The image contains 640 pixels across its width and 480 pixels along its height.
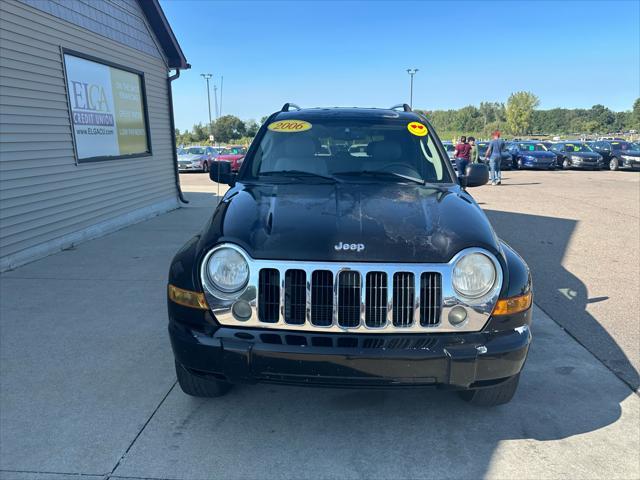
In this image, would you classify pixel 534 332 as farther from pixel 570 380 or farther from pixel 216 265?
pixel 216 265

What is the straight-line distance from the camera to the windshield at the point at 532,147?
26562 mm

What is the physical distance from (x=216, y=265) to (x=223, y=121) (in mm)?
74573

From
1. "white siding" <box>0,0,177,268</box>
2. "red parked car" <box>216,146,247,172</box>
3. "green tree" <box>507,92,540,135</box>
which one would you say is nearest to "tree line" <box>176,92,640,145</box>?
"green tree" <box>507,92,540,135</box>

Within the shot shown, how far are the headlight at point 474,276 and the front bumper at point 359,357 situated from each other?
0.70 feet

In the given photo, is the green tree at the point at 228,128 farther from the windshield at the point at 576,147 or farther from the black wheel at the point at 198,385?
the black wheel at the point at 198,385

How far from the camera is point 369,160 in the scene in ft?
12.3

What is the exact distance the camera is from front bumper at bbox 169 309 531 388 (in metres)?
2.31

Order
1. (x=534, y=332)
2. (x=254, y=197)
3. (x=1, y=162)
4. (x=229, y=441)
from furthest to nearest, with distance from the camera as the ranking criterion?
(x=1, y=162) → (x=534, y=332) → (x=254, y=197) → (x=229, y=441)

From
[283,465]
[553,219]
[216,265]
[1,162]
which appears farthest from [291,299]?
[553,219]

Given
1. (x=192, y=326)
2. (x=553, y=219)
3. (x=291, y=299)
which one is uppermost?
(x=291, y=299)

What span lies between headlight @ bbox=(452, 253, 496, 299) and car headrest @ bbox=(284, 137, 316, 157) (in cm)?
175

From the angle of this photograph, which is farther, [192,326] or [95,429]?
[95,429]

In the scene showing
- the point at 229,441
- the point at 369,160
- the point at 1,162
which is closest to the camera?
the point at 229,441

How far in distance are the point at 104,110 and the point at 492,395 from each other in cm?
816
